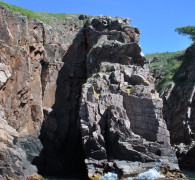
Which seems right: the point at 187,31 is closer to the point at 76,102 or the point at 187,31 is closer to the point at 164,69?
the point at 164,69

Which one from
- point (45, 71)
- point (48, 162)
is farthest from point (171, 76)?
point (48, 162)

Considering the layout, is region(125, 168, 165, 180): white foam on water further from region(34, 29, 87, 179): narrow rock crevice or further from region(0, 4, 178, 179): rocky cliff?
region(34, 29, 87, 179): narrow rock crevice

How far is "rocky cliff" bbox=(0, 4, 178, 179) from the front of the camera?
96.5 ft

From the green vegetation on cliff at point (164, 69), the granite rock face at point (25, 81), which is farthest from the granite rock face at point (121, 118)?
the green vegetation on cliff at point (164, 69)

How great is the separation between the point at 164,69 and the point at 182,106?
45.8 feet

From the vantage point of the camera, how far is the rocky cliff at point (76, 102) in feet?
96.5

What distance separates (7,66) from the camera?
113ft

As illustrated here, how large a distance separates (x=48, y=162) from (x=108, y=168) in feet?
39.4

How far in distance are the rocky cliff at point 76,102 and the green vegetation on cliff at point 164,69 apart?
10.8 m

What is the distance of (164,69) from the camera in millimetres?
57125

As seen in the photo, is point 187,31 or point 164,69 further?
point 187,31

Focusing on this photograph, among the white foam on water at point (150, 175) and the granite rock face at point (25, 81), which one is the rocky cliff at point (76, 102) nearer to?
the granite rock face at point (25, 81)

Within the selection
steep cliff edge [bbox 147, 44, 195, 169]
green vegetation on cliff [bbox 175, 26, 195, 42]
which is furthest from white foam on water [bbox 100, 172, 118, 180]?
green vegetation on cliff [bbox 175, 26, 195, 42]

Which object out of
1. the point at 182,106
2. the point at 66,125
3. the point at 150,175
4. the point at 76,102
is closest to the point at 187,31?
the point at 182,106
